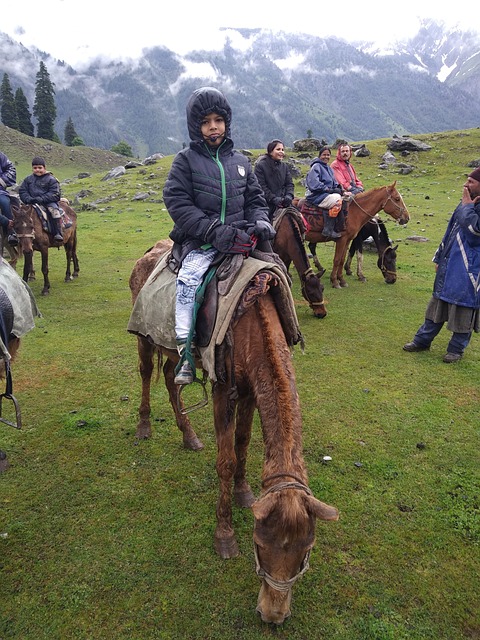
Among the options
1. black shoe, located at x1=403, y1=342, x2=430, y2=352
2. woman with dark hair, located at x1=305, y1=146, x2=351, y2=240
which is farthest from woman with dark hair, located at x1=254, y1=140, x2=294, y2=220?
black shoe, located at x1=403, y1=342, x2=430, y2=352

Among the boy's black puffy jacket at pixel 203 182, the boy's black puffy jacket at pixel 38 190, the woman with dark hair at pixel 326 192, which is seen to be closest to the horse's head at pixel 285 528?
the boy's black puffy jacket at pixel 203 182

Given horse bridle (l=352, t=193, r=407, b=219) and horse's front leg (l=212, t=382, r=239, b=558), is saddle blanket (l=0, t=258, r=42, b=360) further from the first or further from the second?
horse bridle (l=352, t=193, r=407, b=219)

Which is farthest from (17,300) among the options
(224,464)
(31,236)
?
(31,236)

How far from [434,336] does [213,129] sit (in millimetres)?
5866

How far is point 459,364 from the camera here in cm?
730

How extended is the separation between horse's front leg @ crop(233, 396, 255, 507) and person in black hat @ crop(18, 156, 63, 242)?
32.9 feet

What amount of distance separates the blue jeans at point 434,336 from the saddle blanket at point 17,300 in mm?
6646

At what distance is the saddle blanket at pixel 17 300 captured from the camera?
4413 millimetres

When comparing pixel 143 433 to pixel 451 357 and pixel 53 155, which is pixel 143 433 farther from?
pixel 53 155

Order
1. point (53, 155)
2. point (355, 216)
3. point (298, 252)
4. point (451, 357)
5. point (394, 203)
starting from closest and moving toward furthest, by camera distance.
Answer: point (451, 357)
point (298, 252)
point (355, 216)
point (394, 203)
point (53, 155)

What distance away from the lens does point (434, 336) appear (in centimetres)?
766

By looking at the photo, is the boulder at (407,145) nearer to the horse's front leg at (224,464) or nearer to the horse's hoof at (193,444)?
the horse's hoof at (193,444)

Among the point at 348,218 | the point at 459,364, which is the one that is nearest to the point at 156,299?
the point at 459,364

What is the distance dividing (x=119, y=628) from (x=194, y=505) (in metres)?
1.31
